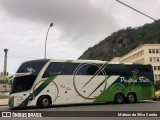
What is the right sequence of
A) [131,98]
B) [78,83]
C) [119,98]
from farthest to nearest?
[131,98]
[119,98]
[78,83]

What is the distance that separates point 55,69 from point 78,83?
228 centimetres

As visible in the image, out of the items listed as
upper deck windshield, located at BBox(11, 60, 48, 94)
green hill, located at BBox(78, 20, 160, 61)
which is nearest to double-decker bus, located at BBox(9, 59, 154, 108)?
upper deck windshield, located at BBox(11, 60, 48, 94)

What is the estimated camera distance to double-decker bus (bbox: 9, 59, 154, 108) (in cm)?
2233

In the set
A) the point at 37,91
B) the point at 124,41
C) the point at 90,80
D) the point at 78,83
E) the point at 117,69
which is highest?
the point at 124,41

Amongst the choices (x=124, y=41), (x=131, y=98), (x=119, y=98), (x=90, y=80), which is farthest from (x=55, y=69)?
(x=124, y=41)

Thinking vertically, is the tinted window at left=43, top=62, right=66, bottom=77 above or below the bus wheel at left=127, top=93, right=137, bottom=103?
above

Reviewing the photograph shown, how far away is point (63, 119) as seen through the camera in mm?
14242

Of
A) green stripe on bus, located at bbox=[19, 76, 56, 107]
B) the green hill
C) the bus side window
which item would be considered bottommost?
green stripe on bus, located at bbox=[19, 76, 56, 107]

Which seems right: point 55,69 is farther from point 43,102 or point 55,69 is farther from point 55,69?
point 43,102

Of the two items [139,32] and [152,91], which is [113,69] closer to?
[152,91]

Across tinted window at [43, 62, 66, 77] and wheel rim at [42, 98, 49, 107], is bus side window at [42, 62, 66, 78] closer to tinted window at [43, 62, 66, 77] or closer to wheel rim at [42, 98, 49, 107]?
tinted window at [43, 62, 66, 77]

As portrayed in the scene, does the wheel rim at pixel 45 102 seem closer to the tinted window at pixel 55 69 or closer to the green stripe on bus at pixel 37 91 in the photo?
the green stripe on bus at pixel 37 91

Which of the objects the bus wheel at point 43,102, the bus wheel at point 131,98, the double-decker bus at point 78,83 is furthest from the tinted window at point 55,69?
the bus wheel at point 131,98

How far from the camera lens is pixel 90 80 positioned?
81.8 feet
